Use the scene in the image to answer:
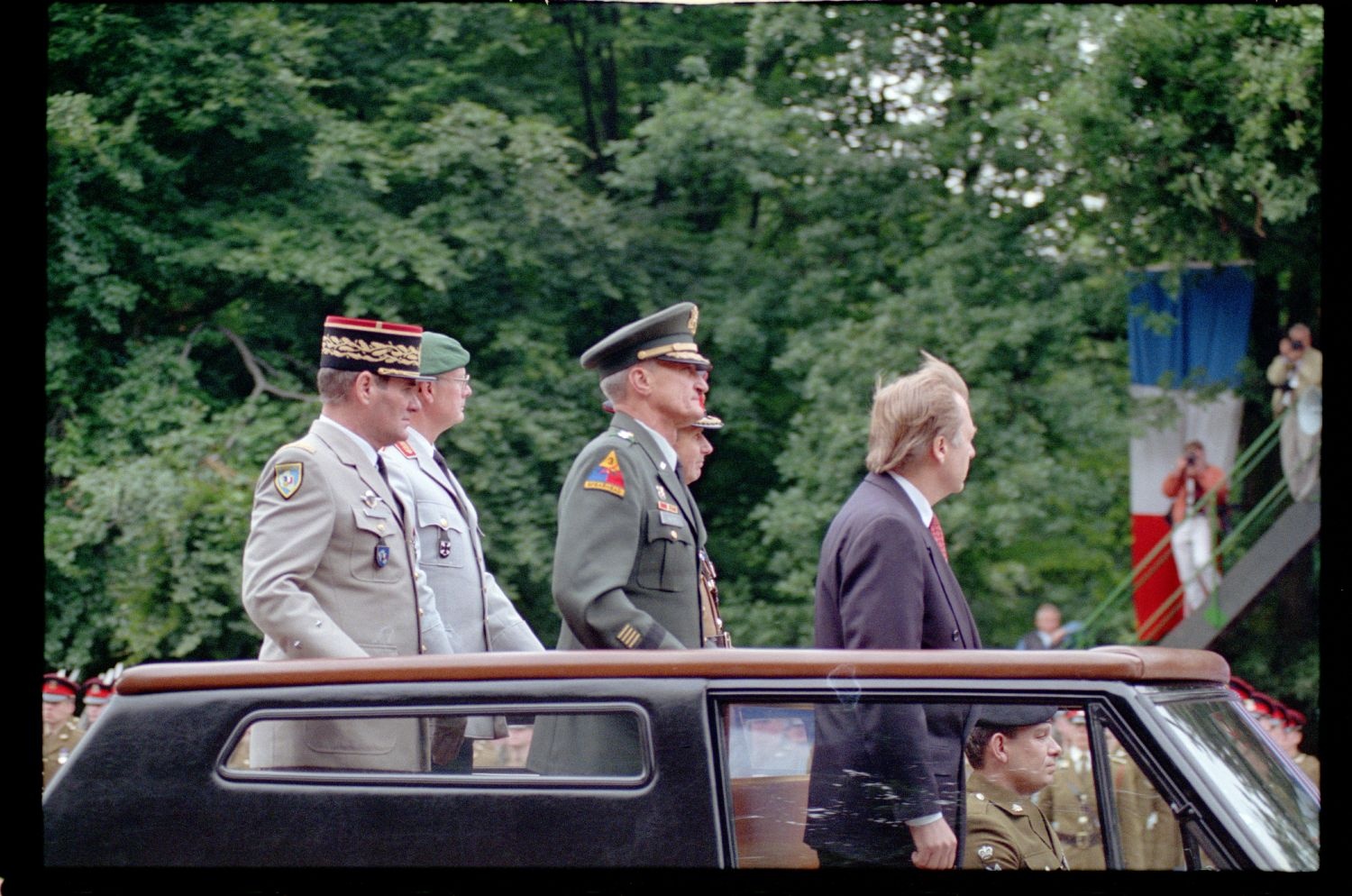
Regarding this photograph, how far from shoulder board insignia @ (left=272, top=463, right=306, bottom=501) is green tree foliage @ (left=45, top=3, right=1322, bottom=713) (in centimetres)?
954

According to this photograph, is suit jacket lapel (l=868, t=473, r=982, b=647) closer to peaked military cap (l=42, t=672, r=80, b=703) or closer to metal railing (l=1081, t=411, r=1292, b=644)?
peaked military cap (l=42, t=672, r=80, b=703)

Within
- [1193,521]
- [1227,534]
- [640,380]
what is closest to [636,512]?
[640,380]

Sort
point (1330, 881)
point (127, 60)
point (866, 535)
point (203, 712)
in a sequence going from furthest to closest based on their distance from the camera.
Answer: point (127, 60), point (866, 535), point (203, 712), point (1330, 881)

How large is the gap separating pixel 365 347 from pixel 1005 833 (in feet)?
6.56

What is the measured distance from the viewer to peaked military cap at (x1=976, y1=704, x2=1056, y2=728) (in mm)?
2410

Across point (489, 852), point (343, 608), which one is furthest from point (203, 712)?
point (343, 608)

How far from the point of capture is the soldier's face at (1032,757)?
244 cm

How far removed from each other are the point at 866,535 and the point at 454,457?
10860mm

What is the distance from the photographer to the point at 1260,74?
11203mm

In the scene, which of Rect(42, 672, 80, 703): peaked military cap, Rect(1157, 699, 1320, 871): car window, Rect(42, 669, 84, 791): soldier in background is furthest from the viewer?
Rect(42, 672, 80, 703): peaked military cap

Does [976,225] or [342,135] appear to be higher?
[342,135]

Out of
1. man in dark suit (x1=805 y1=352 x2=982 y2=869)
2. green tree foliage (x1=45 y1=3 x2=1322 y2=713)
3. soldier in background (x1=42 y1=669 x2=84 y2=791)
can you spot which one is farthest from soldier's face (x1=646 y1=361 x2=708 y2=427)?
green tree foliage (x1=45 y1=3 x2=1322 y2=713)

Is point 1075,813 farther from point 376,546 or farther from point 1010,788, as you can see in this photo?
point 376,546

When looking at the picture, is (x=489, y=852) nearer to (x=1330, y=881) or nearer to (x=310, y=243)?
(x=1330, y=881)
